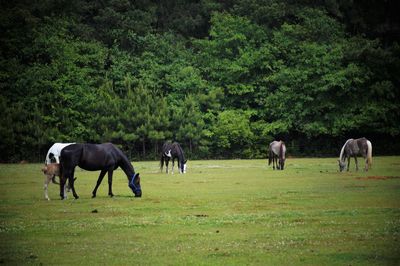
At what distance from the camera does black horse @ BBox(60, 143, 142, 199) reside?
2250 centimetres

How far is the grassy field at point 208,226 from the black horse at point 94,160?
0.57m

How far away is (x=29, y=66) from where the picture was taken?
2559 inches

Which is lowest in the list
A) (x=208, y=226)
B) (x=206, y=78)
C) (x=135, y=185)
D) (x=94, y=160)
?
(x=208, y=226)

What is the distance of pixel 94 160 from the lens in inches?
910

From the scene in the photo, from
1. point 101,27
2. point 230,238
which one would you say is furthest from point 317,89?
point 230,238

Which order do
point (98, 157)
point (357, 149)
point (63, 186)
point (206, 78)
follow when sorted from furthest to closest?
point (206, 78) < point (357, 149) < point (98, 157) < point (63, 186)

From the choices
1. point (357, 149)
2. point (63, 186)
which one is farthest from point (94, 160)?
point (357, 149)

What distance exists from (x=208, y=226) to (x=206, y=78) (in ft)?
178

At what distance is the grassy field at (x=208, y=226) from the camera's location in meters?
11.9


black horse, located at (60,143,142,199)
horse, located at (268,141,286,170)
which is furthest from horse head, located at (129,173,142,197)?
horse, located at (268,141,286,170)

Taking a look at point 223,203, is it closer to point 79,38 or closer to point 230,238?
point 230,238

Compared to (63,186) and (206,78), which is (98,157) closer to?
(63,186)

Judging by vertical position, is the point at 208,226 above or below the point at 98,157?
below

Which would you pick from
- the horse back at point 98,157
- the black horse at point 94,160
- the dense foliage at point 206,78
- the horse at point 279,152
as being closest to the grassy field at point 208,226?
the black horse at point 94,160
